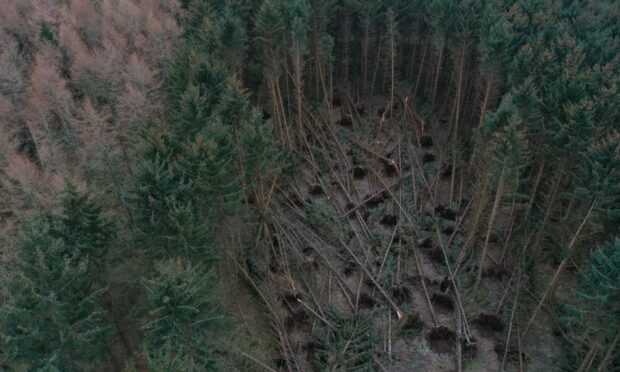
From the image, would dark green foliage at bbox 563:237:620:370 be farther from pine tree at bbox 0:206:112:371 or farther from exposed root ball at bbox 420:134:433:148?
exposed root ball at bbox 420:134:433:148

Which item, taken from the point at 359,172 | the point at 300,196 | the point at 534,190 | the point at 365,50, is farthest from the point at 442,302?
the point at 365,50

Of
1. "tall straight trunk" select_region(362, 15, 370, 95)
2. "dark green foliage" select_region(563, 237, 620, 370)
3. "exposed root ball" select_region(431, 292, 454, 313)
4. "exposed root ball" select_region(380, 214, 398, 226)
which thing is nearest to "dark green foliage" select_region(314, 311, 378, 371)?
"exposed root ball" select_region(431, 292, 454, 313)

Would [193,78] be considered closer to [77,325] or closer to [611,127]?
[77,325]

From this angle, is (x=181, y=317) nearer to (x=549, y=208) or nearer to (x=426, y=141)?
(x=549, y=208)

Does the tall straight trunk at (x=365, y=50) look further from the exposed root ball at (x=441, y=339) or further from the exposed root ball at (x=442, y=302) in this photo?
the exposed root ball at (x=441, y=339)

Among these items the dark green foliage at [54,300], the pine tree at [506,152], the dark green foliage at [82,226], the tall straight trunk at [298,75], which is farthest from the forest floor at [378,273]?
the dark green foliage at [82,226]

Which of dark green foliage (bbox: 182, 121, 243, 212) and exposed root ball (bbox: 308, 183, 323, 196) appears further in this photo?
exposed root ball (bbox: 308, 183, 323, 196)
